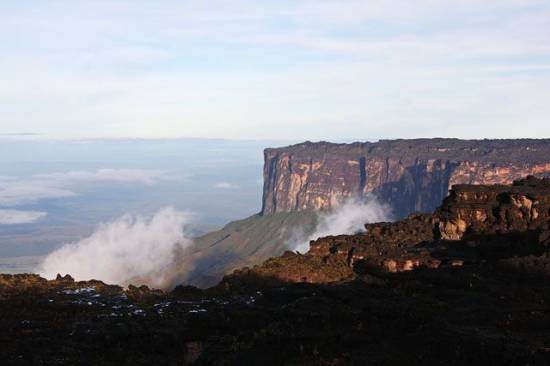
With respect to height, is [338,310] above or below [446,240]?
below

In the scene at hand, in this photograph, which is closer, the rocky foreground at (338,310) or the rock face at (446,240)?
the rocky foreground at (338,310)

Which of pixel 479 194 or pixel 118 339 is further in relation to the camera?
pixel 479 194

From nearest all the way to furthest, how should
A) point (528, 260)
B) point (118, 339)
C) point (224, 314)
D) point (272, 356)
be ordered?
point (272, 356) → point (118, 339) → point (224, 314) → point (528, 260)

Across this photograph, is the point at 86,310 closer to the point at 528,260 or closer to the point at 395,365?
the point at 395,365

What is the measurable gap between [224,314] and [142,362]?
12.7 metres

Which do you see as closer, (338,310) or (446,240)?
(338,310)

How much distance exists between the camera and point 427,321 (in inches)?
2010

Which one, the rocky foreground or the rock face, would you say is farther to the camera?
the rock face

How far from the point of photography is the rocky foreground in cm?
4481

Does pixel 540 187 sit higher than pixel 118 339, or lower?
higher

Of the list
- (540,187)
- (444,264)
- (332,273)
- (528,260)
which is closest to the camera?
(528,260)

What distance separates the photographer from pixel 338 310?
188ft

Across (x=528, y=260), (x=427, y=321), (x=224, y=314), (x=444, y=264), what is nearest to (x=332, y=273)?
→ (x=444, y=264)

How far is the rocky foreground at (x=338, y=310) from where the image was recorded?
147ft
